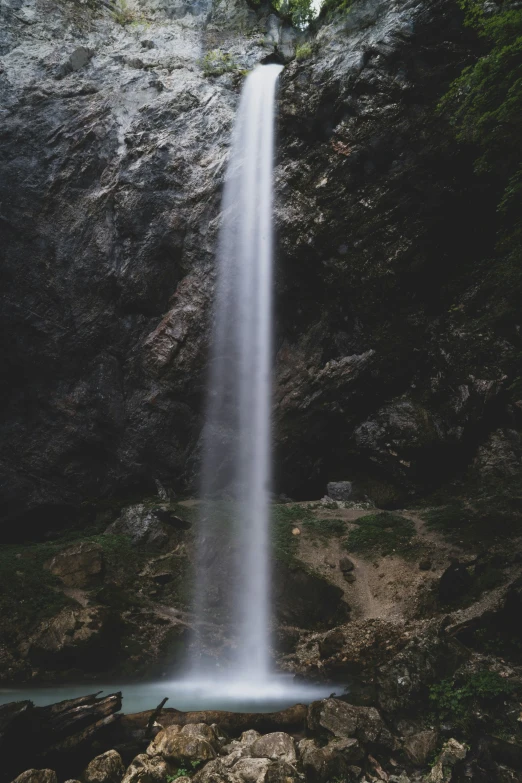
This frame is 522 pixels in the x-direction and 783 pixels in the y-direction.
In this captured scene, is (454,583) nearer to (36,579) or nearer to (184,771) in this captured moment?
(184,771)

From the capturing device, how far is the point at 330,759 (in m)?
5.11

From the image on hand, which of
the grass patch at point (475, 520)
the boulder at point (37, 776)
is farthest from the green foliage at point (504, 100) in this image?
the boulder at point (37, 776)

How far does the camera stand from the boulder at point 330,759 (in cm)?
500

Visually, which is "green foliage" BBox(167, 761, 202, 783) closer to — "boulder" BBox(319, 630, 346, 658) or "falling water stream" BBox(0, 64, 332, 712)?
"boulder" BBox(319, 630, 346, 658)

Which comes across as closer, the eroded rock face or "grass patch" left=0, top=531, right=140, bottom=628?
"grass patch" left=0, top=531, right=140, bottom=628

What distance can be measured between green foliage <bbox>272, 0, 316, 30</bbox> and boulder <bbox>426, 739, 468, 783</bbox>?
100 feet

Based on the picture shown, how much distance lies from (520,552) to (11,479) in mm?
18442

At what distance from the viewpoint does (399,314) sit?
1823cm

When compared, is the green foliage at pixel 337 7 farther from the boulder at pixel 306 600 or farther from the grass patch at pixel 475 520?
the boulder at pixel 306 600

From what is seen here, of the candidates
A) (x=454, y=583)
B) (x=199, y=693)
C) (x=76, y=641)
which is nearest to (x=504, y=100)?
(x=454, y=583)

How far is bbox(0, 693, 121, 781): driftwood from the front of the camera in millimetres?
5289

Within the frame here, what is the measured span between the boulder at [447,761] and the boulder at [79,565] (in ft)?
33.5

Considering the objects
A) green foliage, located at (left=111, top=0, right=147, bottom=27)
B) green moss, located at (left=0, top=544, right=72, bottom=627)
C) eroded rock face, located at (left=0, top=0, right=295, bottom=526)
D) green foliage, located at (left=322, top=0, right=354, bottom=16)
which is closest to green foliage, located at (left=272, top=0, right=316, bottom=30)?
green foliage, located at (left=322, top=0, right=354, bottom=16)

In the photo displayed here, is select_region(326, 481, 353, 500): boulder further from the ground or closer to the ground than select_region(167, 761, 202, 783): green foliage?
further from the ground
